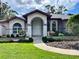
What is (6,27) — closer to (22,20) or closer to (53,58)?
(22,20)

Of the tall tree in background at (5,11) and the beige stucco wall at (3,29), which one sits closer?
the beige stucco wall at (3,29)

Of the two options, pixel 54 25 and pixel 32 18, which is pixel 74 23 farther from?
pixel 54 25

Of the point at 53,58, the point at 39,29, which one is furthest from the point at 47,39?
the point at 53,58

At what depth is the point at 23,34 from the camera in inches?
1367

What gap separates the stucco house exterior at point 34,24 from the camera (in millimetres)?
37250

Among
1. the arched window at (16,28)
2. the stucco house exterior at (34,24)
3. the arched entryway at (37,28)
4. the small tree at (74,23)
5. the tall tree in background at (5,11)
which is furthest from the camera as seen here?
the tall tree in background at (5,11)

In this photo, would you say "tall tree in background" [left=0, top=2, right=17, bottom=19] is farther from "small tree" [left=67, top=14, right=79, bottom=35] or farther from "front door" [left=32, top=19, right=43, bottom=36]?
"small tree" [left=67, top=14, right=79, bottom=35]

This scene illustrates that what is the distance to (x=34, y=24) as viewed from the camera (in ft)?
132

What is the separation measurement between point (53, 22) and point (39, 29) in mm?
2833

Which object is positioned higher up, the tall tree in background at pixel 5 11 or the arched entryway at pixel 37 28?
the tall tree in background at pixel 5 11

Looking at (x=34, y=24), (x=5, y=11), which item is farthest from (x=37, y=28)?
(x=5, y=11)

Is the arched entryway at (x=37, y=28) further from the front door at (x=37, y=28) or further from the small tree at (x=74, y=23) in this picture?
the small tree at (x=74, y=23)

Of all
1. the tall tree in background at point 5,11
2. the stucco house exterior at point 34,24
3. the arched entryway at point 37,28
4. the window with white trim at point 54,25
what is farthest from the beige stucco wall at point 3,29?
the tall tree in background at point 5,11

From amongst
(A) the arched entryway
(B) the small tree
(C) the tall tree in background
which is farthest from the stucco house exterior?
(C) the tall tree in background
